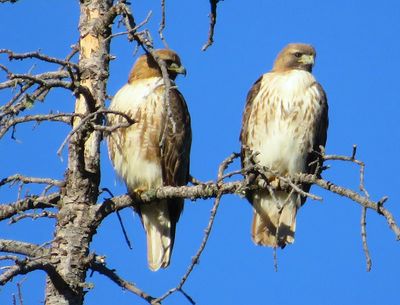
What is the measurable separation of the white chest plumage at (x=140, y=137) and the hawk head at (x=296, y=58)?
5.28 ft

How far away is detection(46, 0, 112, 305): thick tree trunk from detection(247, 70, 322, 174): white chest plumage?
2.00m

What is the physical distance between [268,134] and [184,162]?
2.69 feet

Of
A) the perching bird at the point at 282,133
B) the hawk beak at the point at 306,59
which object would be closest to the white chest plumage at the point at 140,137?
the perching bird at the point at 282,133

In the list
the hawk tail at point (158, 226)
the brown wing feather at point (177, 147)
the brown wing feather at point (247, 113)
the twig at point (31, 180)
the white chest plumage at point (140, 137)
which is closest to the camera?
the twig at point (31, 180)

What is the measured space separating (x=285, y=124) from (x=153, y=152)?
1.21 meters

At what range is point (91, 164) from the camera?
19.8 feet

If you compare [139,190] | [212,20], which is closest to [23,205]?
[139,190]

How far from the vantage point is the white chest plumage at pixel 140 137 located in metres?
7.27

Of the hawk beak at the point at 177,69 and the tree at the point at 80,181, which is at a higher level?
the hawk beak at the point at 177,69

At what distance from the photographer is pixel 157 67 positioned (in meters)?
7.82

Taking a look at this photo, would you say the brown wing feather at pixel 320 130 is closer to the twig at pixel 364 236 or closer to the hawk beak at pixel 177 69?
the hawk beak at pixel 177 69

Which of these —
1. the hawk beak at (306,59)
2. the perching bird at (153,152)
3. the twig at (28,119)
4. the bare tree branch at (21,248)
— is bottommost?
the bare tree branch at (21,248)

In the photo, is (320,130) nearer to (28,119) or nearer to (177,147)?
(177,147)

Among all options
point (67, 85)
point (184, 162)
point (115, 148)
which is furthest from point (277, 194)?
point (67, 85)
